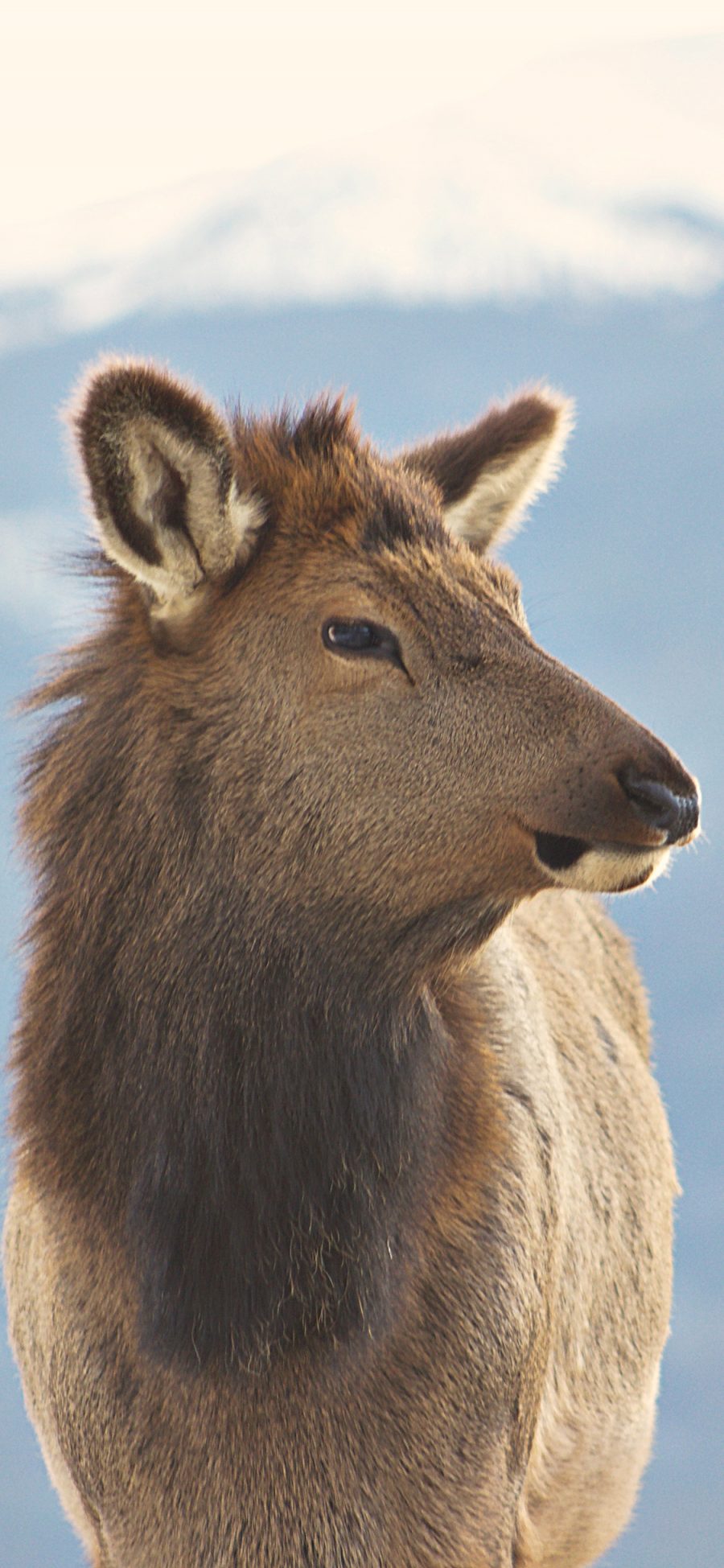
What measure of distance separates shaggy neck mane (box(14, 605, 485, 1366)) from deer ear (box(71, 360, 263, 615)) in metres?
0.42

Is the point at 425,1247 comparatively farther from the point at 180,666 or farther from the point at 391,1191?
the point at 180,666

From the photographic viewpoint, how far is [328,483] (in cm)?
483

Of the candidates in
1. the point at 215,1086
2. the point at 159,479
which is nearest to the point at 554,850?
the point at 215,1086

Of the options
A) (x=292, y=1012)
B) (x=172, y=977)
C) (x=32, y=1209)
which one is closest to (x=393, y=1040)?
(x=292, y=1012)

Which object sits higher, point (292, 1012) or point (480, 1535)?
point (292, 1012)

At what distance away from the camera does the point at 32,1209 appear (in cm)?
527

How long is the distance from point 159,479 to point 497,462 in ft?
4.72

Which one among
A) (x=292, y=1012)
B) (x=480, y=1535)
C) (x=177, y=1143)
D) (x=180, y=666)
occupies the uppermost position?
(x=180, y=666)

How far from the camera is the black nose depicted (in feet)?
14.1

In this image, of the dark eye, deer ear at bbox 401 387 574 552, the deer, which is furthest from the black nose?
deer ear at bbox 401 387 574 552

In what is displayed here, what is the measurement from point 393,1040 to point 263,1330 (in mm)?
870

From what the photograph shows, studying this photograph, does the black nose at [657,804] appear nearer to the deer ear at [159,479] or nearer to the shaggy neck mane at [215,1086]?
the shaggy neck mane at [215,1086]

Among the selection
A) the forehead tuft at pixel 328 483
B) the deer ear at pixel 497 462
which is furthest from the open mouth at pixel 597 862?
the deer ear at pixel 497 462

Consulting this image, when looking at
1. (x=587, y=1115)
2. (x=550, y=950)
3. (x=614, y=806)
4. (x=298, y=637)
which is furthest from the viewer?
(x=550, y=950)
